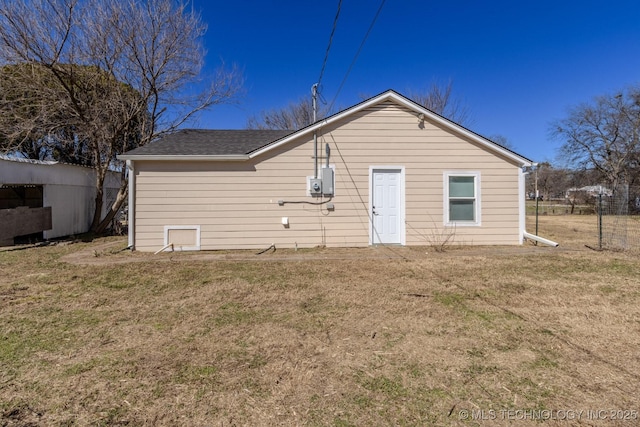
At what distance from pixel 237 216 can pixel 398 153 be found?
4.44 m

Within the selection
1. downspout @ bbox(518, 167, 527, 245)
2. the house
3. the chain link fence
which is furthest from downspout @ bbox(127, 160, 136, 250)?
the chain link fence

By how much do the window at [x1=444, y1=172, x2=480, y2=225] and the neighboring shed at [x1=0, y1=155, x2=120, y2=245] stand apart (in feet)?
37.1

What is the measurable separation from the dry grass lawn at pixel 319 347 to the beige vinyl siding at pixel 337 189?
97.6 inches

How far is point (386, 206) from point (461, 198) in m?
1.98

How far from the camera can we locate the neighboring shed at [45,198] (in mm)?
8711

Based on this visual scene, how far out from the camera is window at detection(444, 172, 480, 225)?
8.66 metres

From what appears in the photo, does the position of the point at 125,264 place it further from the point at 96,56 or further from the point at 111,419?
the point at 96,56

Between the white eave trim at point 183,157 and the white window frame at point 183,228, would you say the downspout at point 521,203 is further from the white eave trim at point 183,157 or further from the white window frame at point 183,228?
the white window frame at point 183,228

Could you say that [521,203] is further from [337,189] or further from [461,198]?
[337,189]

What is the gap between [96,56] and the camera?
10164 millimetres

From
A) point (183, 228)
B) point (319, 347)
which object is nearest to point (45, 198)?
point (183, 228)

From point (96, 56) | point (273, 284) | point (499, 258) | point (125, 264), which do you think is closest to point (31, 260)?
point (125, 264)

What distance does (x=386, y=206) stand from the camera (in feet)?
28.4

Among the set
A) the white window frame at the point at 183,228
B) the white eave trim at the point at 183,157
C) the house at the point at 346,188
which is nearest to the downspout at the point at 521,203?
the house at the point at 346,188
